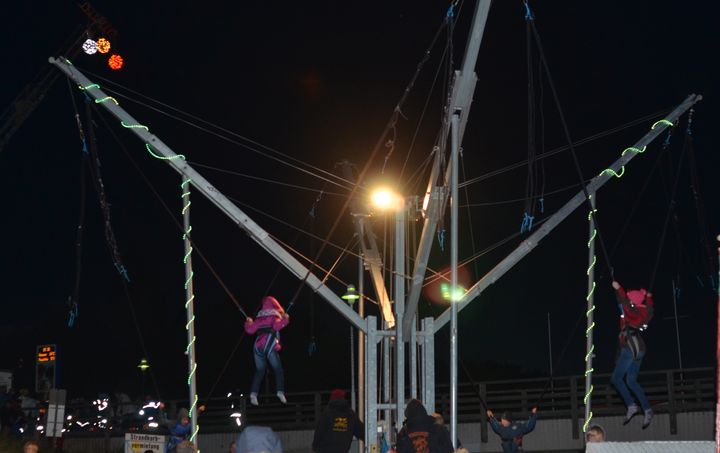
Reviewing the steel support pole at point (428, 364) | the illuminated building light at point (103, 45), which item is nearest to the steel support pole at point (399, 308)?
the steel support pole at point (428, 364)

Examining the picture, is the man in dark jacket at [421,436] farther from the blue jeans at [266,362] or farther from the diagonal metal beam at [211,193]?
the blue jeans at [266,362]

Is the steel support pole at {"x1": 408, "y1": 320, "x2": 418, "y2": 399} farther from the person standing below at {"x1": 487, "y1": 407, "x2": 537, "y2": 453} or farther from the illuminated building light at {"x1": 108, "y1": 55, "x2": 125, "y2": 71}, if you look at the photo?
the illuminated building light at {"x1": 108, "y1": 55, "x2": 125, "y2": 71}

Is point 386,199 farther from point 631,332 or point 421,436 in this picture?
point 421,436

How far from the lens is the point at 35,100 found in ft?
132

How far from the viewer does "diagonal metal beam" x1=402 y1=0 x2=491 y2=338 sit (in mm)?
11648

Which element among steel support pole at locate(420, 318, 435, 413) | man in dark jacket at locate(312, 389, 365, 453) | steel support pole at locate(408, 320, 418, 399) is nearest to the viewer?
man in dark jacket at locate(312, 389, 365, 453)

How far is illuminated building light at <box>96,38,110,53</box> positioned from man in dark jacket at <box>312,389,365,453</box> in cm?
776

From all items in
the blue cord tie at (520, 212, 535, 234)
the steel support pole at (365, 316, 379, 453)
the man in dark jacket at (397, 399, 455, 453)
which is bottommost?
the man in dark jacket at (397, 399, 455, 453)

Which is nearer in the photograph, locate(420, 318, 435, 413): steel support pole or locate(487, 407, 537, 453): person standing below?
locate(420, 318, 435, 413): steel support pole

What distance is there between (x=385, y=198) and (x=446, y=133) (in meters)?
2.51

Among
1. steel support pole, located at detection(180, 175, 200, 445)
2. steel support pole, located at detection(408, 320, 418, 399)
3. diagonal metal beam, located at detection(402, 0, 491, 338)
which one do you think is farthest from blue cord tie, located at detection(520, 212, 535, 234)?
steel support pole, located at detection(180, 175, 200, 445)

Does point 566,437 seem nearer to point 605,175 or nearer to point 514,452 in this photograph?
point 514,452

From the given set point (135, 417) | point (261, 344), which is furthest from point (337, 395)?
Answer: point (135, 417)

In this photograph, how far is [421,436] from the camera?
30.4 feet
